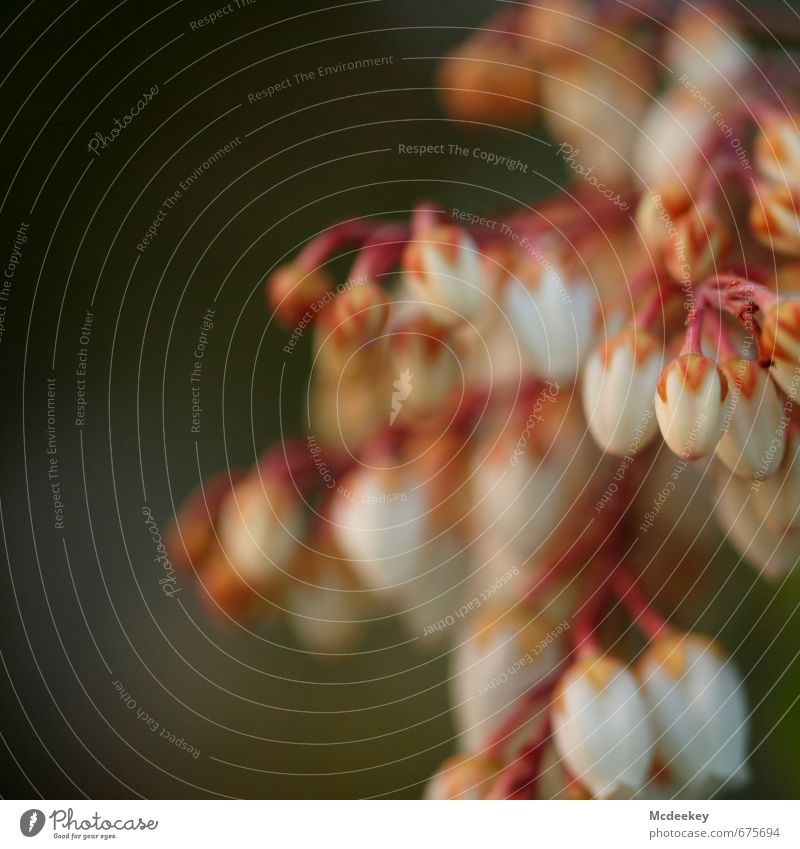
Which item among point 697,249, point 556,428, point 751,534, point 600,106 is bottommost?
point 751,534

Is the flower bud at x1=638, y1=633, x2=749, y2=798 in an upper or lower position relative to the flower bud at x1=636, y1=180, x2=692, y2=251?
lower

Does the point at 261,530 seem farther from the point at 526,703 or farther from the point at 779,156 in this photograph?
the point at 779,156

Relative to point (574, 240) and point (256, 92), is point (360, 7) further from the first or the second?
point (574, 240)

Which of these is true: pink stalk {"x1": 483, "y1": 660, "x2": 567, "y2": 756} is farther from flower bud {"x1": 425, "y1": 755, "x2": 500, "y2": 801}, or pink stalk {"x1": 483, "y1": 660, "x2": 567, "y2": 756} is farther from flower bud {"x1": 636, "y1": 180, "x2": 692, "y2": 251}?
flower bud {"x1": 636, "y1": 180, "x2": 692, "y2": 251}

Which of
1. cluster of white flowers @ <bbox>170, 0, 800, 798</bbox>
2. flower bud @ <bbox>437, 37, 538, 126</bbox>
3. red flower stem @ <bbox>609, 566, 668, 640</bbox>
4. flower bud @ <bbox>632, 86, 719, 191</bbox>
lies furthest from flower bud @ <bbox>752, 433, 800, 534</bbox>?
flower bud @ <bbox>437, 37, 538, 126</bbox>

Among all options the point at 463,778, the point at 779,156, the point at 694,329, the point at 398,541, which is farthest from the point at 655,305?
the point at 463,778

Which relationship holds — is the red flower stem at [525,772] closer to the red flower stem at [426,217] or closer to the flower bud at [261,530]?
the flower bud at [261,530]

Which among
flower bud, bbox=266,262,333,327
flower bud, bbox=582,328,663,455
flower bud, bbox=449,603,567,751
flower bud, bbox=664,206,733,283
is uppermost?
flower bud, bbox=266,262,333,327
